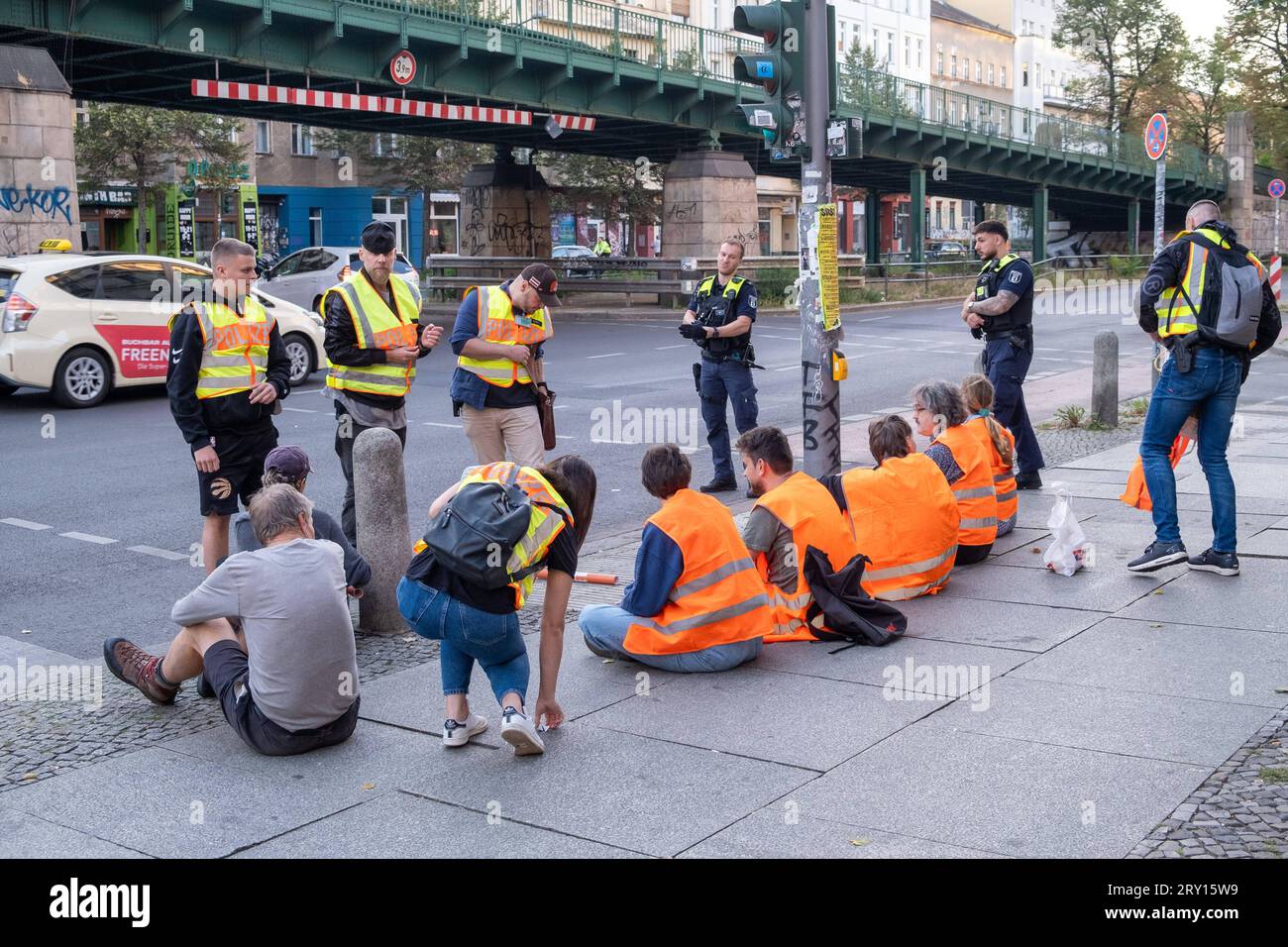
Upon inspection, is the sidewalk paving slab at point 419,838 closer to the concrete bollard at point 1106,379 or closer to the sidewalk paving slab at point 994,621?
the sidewalk paving slab at point 994,621

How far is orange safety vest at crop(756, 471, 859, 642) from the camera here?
6730 millimetres

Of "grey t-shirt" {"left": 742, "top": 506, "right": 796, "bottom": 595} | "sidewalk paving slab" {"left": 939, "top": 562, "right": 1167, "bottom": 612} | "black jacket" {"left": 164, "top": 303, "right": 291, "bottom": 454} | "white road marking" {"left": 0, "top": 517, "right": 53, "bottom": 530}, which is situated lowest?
"sidewalk paving slab" {"left": 939, "top": 562, "right": 1167, "bottom": 612}

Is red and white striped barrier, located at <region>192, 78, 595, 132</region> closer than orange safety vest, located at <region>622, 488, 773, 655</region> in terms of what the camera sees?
No

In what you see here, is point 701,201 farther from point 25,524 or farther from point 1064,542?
point 1064,542

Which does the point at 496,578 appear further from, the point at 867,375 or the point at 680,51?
the point at 680,51

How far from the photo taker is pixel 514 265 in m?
38.5

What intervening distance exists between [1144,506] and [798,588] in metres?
2.58

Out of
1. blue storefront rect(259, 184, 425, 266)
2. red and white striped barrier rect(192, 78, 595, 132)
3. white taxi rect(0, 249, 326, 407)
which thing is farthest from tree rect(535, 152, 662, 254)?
white taxi rect(0, 249, 326, 407)

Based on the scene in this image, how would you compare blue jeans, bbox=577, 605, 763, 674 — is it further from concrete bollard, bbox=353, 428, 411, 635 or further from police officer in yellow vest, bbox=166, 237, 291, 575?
police officer in yellow vest, bbox=166, 237, 291, 575

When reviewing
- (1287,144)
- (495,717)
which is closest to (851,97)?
(1287,144)

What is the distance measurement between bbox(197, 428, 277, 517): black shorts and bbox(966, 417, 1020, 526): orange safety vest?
389 cm

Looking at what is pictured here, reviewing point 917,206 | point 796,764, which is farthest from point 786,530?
point 917,206

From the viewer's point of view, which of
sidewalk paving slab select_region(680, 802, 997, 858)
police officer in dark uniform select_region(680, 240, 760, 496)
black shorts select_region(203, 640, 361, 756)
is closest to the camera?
sidewalk paving slab select_region(680, 802, 997, 858)

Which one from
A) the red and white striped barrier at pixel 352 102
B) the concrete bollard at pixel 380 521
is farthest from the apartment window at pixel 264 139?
the concrete bollard at pixel 380 521
